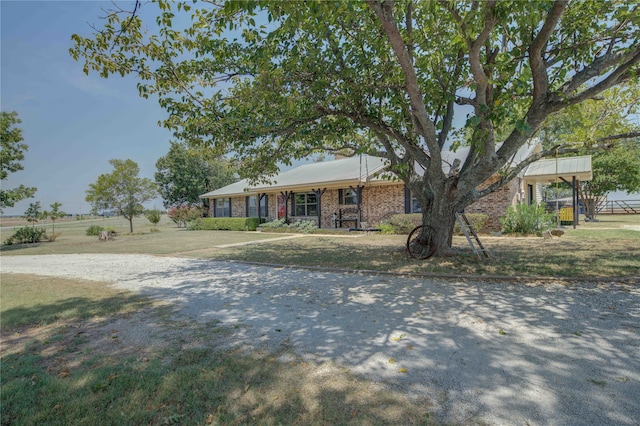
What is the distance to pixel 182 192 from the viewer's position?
33906mm

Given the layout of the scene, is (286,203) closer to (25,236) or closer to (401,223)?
(401,223)

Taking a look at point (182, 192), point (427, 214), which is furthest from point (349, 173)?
point (182, 192)

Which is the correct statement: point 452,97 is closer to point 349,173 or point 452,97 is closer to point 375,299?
point 375,299

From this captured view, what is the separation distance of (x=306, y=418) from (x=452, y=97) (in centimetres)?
624

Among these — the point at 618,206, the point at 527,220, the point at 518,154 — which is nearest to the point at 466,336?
the point at 527,220

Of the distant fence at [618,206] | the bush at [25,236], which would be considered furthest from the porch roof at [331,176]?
the distant fence at [618,206]

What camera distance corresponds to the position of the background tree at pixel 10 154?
15414 mm

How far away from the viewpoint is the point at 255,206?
25438 millimetres

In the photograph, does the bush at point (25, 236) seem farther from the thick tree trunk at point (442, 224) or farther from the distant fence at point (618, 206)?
the distant fence at point (618, 206)

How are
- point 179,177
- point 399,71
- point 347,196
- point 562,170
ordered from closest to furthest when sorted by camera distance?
point 399,71 < point 562,170 < point 347,196 < point 179,177

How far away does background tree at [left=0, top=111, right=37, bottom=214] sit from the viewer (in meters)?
15.4

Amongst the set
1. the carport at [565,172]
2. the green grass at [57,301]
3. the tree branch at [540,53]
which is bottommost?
the green grass at [57,301]

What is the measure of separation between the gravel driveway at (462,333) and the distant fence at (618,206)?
38.9 meters

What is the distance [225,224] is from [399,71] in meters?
18.6
